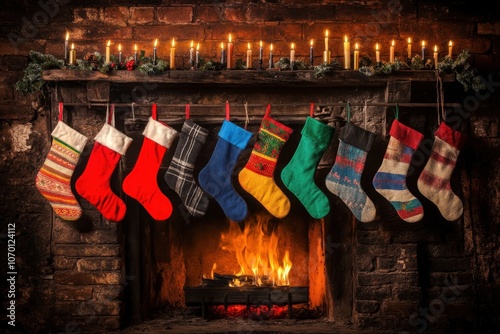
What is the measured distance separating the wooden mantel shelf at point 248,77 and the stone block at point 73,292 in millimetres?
1426

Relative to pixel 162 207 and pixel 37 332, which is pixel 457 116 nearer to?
pixel 162 207

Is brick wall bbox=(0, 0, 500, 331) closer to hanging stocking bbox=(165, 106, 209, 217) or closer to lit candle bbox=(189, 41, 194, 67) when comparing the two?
lit candle bbox=(189, 41, 194, 67)

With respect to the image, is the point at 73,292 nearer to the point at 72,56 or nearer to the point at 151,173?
the point at 151,173

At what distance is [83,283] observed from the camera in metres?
4.17

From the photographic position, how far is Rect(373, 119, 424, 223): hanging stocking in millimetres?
3936

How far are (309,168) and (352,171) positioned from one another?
282mm

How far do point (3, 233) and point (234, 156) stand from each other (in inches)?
70.5

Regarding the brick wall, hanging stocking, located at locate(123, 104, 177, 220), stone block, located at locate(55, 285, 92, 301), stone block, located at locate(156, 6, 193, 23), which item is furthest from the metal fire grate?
stone block, located at locate(156, 6, 193, 23)

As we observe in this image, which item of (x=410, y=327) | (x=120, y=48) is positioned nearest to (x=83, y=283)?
(x=120, y=48)

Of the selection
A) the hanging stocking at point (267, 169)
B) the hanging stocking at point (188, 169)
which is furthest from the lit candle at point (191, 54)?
the hanging stocking at point (267, 169)

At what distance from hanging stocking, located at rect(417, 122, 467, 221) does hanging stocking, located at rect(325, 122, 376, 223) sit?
0.42m

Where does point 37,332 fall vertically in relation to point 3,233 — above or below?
below

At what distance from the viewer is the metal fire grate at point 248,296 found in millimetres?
4418

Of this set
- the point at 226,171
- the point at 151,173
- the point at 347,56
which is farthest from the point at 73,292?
the point at 347,56
